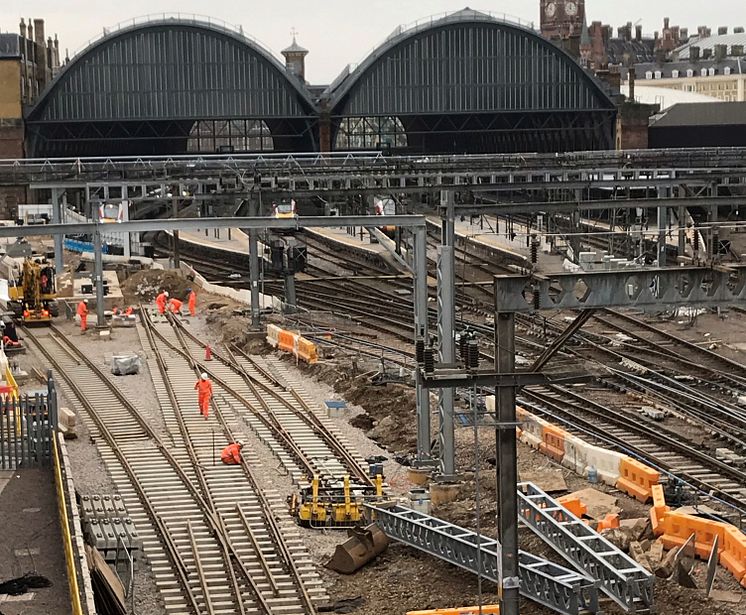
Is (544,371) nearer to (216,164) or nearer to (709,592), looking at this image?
(709,592)

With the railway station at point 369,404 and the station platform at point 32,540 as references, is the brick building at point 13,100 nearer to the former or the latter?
the railway station at point 369,404

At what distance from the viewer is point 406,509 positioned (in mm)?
23141

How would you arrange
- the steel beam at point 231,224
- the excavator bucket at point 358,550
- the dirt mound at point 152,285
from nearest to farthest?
the excavator bucket at point 358,550, the steel beam at point 231,224, the dirt mound at point 152,285

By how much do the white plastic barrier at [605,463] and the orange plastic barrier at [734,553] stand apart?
4412 millimetres

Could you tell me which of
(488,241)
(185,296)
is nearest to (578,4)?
(488,241)

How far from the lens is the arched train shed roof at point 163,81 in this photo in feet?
244

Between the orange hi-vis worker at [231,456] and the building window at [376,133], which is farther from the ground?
the building window at [376,133]

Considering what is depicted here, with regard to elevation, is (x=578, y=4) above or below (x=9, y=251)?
above

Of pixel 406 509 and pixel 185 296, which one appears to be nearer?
pixel 406 509

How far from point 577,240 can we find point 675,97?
60.4 metres

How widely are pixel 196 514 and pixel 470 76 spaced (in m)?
54.5

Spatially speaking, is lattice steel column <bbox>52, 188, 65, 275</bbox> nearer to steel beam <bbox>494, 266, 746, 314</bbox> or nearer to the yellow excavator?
the yellow excavator

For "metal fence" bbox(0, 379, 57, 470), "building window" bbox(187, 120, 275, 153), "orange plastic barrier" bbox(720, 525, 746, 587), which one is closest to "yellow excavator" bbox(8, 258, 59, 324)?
"metal fence" bbox(0, 379, 57, 470)

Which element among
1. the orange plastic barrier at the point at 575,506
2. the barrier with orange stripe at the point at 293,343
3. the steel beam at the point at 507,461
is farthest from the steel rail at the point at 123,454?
the orange plastic barrier at the point at 575,506
